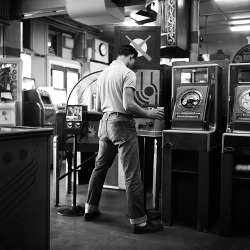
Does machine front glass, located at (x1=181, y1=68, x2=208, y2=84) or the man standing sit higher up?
machine front glass, located at (x1=181, y1=68, x2=208, y2=84)

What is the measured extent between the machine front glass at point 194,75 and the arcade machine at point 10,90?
2.65m

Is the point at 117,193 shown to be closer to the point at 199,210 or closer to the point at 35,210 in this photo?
the point at 199,210

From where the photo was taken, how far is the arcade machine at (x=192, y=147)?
308 cm

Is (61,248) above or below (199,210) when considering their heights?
below

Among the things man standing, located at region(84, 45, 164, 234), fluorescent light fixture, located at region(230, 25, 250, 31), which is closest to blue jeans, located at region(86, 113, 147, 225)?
man standing, located at region(84, 45, 164, 234)

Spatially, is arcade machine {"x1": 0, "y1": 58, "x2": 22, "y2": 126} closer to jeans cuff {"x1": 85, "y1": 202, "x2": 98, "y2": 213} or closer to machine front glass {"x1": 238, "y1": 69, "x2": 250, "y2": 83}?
jeans cuff {"x1": 85, "y1": 202, "x2": 98, "y2": 213}

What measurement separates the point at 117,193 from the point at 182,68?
1946 millimetres

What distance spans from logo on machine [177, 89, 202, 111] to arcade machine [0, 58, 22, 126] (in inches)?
109

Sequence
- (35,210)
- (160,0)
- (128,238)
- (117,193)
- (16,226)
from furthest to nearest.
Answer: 1. (160,0)
2. (117,193)
3. (128,238)
4. (35,210)
5. (16,226)

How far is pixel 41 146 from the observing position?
6.77 feet

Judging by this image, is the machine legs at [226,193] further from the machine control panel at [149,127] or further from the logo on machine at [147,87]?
the logo on machine at [147,87]

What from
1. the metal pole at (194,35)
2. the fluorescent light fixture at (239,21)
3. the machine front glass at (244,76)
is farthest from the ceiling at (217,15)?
the machine front glass at (244,76)

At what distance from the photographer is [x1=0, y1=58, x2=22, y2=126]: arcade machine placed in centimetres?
507

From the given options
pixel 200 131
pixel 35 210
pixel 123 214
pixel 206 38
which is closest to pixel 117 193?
pixel 123 214
